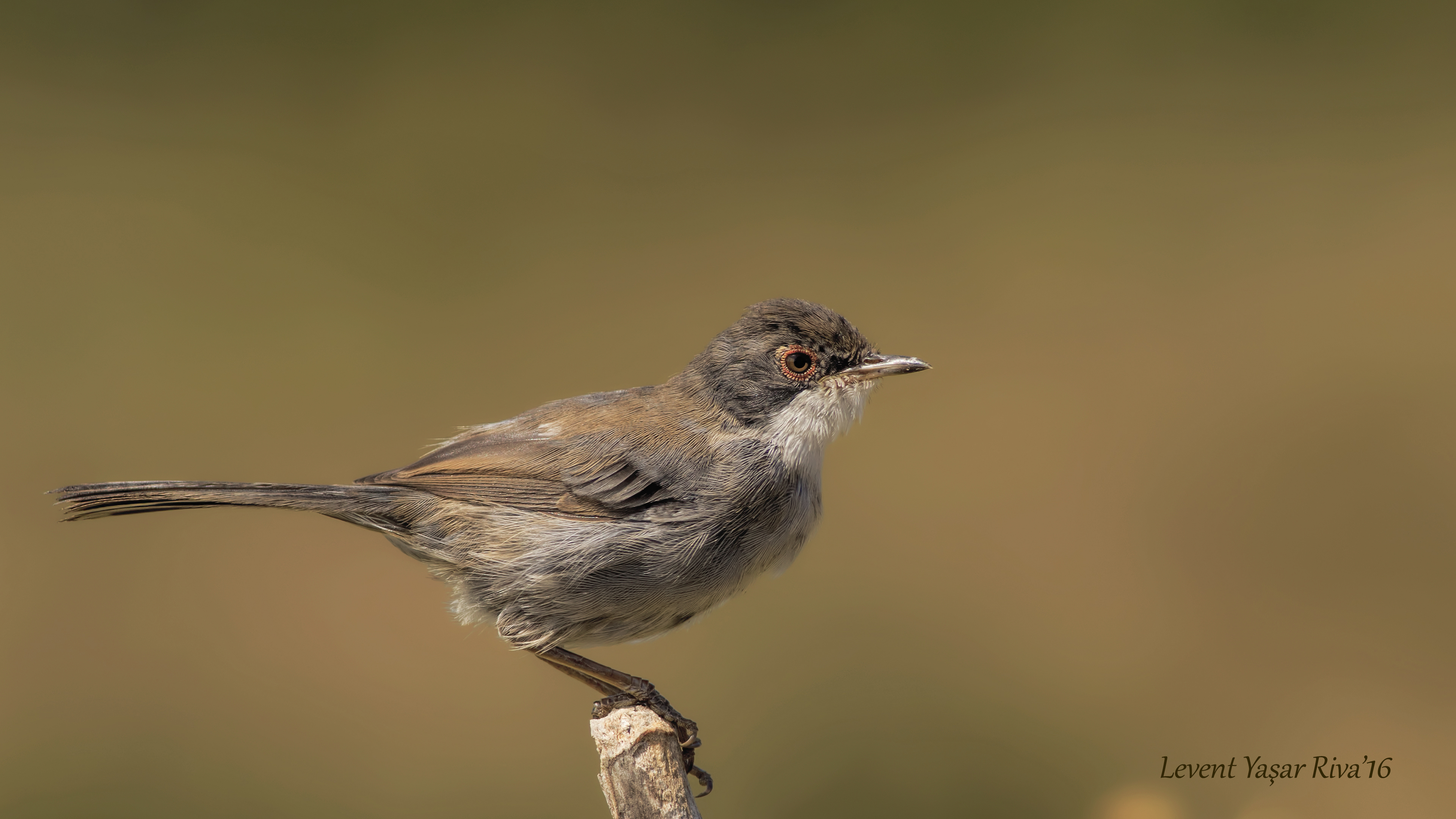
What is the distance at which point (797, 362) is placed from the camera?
2.77 meters

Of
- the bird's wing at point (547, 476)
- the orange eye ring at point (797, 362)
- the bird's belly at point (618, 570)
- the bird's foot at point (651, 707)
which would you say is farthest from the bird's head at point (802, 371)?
the bird's foot at point (651, 707)

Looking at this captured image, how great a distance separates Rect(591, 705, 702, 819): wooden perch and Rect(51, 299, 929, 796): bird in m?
0.14

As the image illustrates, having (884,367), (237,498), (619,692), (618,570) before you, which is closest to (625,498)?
(618,570)

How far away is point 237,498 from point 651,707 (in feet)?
4.02

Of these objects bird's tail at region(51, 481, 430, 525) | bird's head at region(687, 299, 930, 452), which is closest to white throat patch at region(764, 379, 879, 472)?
bird's head at region(687, 299, 930, 452)

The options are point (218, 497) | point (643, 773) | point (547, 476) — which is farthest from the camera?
point (547, 476)

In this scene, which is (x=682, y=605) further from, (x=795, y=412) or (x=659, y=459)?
(x=795, y=412)

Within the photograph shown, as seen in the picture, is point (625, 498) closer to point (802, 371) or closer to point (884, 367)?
point (802, 371)

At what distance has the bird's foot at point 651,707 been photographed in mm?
2615

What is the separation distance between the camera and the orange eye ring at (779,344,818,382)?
9.06ft

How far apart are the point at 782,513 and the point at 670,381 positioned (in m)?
0.64

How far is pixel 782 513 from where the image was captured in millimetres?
2641

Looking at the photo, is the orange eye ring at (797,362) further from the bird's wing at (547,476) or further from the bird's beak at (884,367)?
the bird's wing at (547,476)

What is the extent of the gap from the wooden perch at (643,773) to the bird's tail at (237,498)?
2.77 ft
